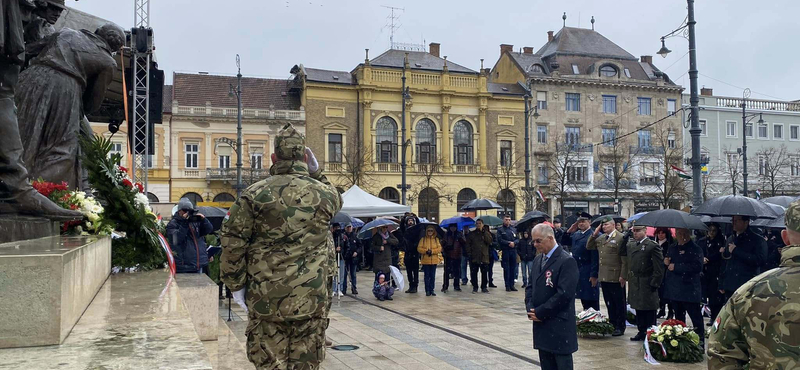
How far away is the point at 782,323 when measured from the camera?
8.96ft

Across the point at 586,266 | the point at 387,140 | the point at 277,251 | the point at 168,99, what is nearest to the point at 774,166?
the point at 387,140

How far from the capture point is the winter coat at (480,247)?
17.3 meters

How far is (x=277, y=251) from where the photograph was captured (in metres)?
4.30

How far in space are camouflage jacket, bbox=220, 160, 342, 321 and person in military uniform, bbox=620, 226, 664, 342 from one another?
254 inches

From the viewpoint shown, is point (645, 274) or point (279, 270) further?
point (645, 274)

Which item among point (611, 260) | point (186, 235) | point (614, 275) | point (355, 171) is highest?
point (355, 171)

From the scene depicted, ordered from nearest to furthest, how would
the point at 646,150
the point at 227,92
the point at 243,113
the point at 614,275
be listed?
the point at 614,275, the point at 243,113, the point at 227,92, the point at 646,150

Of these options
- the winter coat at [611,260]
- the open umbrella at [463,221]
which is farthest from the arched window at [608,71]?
the winter coat at [611,260]

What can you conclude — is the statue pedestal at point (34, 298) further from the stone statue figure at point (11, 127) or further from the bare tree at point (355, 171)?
the bare tree at point (355, 171)

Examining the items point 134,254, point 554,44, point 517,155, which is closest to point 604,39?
point 554,44

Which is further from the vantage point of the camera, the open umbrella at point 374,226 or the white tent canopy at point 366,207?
the white tent canopy at point 366,207

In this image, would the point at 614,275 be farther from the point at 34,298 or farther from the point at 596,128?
the point at 596,128

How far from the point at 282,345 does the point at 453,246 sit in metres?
13.3

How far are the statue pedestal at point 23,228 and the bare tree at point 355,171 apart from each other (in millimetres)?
39482
